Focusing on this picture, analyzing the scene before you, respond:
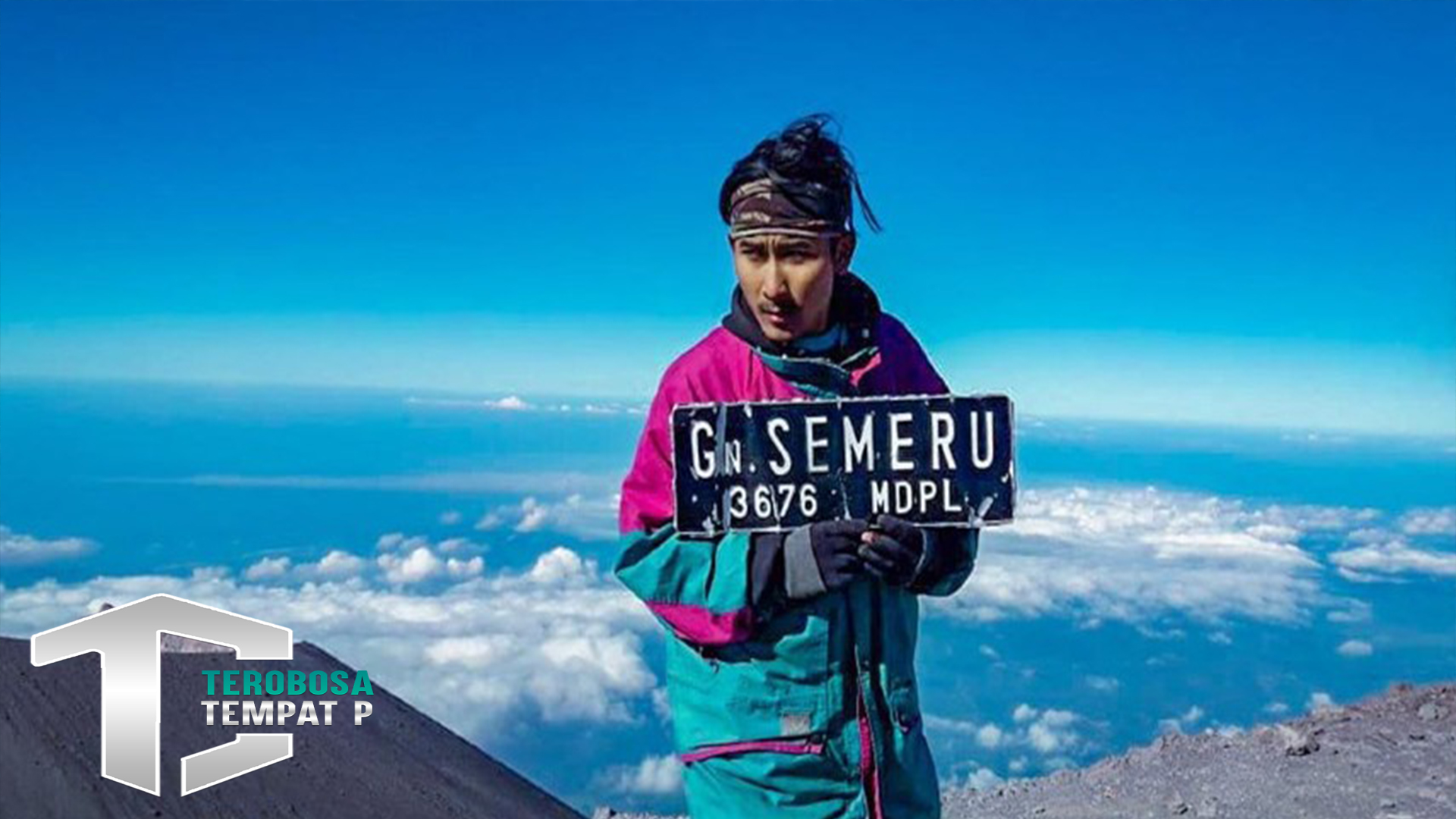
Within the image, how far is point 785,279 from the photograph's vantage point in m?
2.99

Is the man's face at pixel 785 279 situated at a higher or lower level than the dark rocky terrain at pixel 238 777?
higher

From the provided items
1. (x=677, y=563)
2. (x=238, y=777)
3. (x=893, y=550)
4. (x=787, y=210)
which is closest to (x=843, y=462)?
(x=893, y=550)

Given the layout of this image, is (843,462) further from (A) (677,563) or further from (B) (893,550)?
(A) (677,563)

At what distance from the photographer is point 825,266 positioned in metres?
3.02

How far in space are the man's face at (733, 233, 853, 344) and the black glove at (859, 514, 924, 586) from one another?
50 cm

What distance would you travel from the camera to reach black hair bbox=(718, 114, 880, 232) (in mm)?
3002

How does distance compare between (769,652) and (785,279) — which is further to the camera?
(785,279)

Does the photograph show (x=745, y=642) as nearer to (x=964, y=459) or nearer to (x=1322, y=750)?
(x=964, y=459)

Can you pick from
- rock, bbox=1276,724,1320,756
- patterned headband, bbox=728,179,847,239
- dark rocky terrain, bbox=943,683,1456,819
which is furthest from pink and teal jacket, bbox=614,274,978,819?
rock, bbox=1276,724,1320,756

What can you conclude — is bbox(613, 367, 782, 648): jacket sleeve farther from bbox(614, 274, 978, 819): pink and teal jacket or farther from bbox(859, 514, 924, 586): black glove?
bbox(859, 514, 924, 586): black glove

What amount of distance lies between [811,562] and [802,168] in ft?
2.95

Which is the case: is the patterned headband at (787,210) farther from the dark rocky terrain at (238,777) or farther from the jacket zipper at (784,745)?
the dark rocky terrain at (238,777)

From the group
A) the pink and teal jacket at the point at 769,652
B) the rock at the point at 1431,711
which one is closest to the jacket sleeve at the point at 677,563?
the pink and teal jacket at the point at 769,652

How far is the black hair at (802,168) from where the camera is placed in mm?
3002
